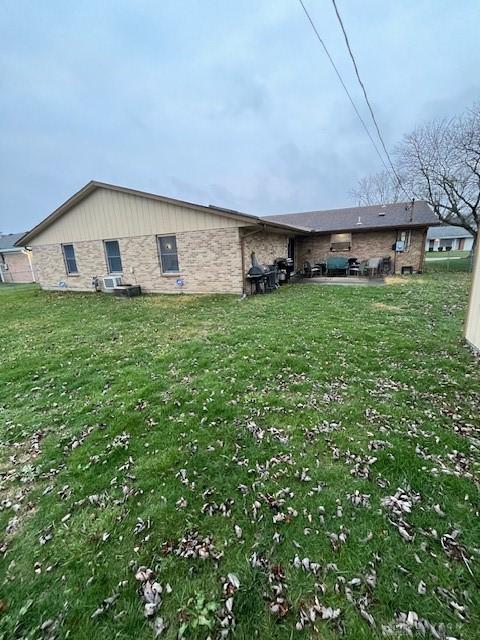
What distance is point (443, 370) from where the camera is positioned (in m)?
4.11

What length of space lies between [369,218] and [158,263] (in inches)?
479

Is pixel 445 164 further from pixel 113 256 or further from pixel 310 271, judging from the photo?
pixel 113 256

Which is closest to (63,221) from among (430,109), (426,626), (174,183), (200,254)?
(200,254)

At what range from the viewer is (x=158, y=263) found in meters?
11.9

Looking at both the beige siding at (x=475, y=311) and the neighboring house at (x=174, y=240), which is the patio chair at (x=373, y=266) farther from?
Result: the beige siding at (x=475, y=311)

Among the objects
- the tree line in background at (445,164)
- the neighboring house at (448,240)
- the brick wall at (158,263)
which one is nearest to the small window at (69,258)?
the brick wall at (158,263)

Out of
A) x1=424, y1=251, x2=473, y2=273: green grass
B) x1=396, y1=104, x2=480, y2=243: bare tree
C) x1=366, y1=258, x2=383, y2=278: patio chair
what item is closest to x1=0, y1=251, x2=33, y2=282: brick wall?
x1=366, y1=258, x2=383, y2=278: patio chair

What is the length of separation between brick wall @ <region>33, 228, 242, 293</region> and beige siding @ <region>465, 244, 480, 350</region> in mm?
7017

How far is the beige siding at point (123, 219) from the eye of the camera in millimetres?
10781

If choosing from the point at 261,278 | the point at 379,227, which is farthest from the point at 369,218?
the point at 261,278

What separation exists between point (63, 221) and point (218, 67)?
9.34 meters

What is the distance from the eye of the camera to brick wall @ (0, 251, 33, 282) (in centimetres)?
2372

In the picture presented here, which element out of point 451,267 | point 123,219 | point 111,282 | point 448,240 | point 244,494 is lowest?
point 244,494

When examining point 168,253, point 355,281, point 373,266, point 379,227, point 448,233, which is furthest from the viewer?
point 448,233
